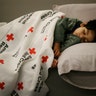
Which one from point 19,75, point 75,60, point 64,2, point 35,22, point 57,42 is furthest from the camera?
point 64,2

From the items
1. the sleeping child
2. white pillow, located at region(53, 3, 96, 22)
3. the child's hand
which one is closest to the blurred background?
white pillow, located at region(53, 3, 96, 22)

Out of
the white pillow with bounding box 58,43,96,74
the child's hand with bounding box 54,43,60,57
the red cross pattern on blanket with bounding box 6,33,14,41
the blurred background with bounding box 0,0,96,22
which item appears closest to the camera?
the white pillow with bounding box 58,43,96,74

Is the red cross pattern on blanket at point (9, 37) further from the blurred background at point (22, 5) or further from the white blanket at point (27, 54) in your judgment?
the blurred background at point (22, 5)

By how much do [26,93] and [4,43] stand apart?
402mm

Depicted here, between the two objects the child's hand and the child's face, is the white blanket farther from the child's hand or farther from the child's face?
the child's face

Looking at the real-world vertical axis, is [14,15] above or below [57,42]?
above

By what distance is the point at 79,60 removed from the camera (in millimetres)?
1062

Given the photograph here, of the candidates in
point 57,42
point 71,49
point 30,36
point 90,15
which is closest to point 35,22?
point 30,36

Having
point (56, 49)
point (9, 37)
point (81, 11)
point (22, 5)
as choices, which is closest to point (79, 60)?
point (56, 49)

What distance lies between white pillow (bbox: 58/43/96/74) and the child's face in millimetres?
202

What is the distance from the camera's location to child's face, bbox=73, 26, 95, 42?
1.30 meters

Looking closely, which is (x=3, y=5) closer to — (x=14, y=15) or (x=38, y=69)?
(x=14, y=15)

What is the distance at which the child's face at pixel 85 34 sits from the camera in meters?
1.30

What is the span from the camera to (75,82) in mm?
1093
